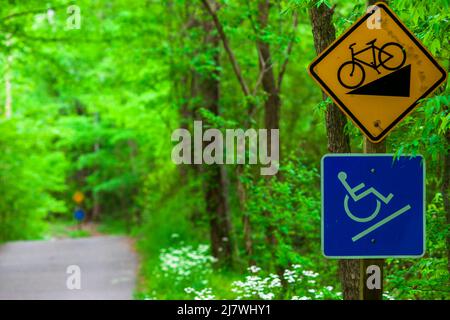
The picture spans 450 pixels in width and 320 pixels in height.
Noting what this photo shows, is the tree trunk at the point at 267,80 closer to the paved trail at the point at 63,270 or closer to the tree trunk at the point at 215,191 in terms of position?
the tree trunk at the point at 215,191

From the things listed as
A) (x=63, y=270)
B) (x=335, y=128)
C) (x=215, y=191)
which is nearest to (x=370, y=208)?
(x=335, y=128)

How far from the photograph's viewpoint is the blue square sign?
4.22 meters

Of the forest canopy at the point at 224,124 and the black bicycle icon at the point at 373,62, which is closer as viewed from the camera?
the black bicycle icon at the point at 373,62

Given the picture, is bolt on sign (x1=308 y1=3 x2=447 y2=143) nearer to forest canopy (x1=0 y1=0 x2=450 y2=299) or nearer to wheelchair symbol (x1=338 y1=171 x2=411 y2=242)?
forest canopy (x1=0 y1=0 x2=450 y2=299)

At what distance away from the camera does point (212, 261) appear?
14.4 m

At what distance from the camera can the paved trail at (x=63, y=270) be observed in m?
13.2

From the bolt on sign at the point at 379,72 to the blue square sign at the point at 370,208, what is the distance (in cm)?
24

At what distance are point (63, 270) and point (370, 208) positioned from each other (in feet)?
46.4

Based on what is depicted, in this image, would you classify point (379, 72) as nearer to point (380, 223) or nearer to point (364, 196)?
point (364, 196)

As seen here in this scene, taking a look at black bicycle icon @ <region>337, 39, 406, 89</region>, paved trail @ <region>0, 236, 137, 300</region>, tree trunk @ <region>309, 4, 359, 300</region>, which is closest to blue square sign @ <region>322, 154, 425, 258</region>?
black bicycle icon @ <region>337, 39, 406, 89</region>

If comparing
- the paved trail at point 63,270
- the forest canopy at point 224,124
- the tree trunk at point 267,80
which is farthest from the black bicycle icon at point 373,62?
the paved trail at point 63,270

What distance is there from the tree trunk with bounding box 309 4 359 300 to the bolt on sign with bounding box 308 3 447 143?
4.41 ft
